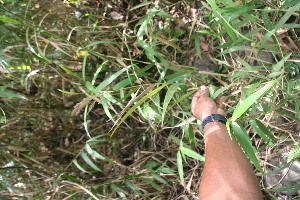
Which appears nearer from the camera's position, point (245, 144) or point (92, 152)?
point (245, 144)

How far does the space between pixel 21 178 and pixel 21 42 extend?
0.85m

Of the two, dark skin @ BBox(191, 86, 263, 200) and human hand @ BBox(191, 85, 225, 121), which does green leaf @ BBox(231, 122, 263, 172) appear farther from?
human hand @ BBox(191, 85, 225, 121)

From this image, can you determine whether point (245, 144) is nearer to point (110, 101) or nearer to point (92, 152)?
point (110, 101)

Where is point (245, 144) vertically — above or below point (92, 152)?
above

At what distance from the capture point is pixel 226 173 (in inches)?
36.7

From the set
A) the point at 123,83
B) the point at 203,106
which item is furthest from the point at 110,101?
the point at 203,106

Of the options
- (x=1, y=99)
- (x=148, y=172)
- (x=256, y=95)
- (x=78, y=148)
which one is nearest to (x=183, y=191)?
(x=148, y=172)

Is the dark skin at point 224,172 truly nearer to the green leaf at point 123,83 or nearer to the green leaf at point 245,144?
the green leaf at point 245,144

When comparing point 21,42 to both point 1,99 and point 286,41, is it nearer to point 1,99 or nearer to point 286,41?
point 1,99

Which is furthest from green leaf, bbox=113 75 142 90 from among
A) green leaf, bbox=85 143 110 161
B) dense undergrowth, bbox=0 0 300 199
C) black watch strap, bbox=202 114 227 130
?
green leaf, bbox=85 143 110 161

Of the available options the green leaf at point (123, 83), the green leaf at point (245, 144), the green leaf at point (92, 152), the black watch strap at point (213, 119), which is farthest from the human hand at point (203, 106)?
the green leaf at point (92, 152)

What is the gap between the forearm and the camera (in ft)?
2.95

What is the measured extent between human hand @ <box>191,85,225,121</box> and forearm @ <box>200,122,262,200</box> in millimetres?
103

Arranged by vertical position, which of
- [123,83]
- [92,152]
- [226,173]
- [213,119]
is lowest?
[92,152]
